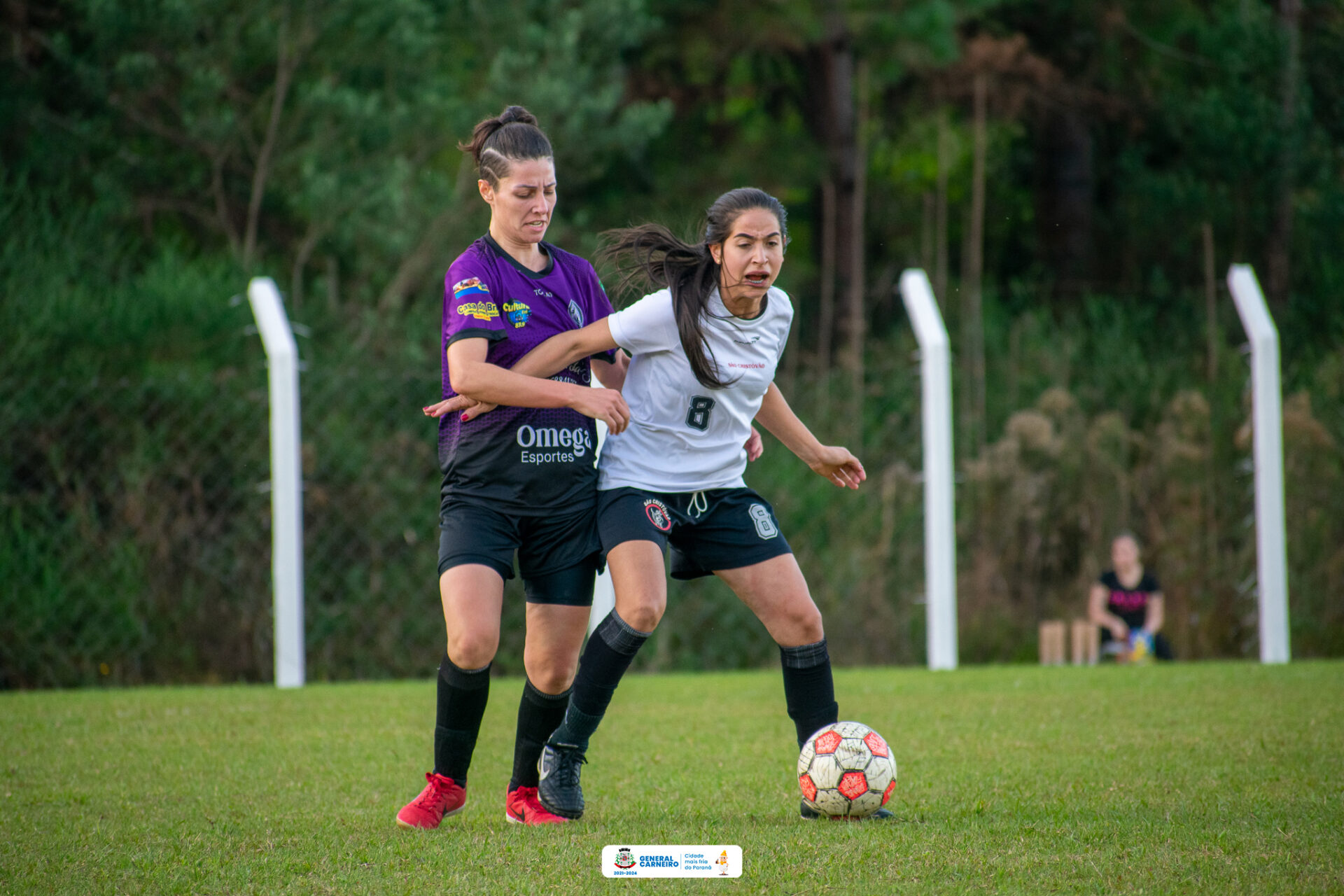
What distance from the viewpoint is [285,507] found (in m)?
7.62

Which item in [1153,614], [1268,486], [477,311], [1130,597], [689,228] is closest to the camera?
[477,311]

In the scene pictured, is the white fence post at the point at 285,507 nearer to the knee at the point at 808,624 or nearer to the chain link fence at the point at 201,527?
the chain link fence at the point at 201,527

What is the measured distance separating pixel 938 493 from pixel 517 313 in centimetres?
492

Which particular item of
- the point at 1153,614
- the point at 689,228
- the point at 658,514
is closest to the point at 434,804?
the point at 658,514

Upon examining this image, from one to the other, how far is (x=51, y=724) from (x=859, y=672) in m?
4.56

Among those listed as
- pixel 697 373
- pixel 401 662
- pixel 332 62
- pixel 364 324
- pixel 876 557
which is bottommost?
pixel 401 662

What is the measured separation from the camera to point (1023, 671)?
7.89 m

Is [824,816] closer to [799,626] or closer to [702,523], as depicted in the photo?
[799,626]

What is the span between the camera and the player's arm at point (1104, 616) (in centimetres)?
918

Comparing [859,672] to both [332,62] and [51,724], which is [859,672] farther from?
[332,62]

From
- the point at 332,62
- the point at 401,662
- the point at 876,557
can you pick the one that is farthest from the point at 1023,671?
the point at 332,62

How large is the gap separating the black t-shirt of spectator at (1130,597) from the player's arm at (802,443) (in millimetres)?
5557

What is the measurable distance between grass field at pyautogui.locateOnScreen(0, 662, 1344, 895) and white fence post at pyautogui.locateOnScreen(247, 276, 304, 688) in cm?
70

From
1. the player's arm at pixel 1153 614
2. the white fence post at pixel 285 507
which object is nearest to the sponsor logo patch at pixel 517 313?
the white fence post at pixel 285 507
